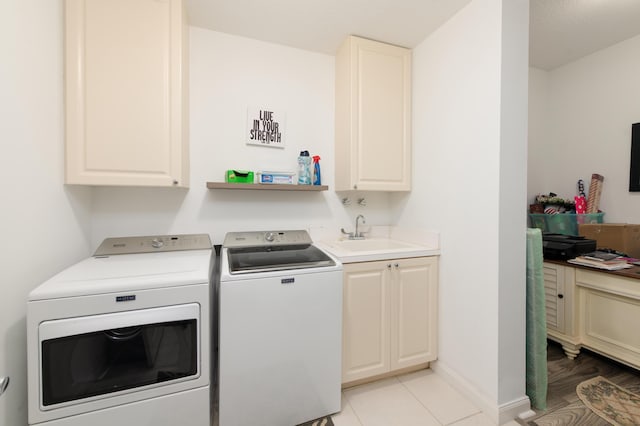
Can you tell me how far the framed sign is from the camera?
1942mm

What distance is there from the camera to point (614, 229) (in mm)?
2131

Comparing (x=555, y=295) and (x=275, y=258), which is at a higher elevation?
(x=275, y=258)

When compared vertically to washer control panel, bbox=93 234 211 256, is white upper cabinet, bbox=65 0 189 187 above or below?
above

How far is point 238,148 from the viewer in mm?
1931

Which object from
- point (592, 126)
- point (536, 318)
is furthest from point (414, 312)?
point (592, 126)

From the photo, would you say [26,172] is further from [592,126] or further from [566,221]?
[592,126]

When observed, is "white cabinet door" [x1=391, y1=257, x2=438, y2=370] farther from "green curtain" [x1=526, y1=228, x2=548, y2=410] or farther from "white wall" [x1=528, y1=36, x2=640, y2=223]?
"white wall" [x1=528, y1=36, x2=640, y2=223]

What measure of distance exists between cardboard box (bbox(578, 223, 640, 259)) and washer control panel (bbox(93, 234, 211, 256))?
10.5ft

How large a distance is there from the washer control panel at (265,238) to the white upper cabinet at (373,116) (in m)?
0.52

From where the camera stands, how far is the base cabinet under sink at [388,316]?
1.61 metres

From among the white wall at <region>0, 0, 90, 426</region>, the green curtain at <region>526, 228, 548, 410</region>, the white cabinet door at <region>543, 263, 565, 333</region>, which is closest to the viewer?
the white wall at <region>0, 0, 90, 426</region>

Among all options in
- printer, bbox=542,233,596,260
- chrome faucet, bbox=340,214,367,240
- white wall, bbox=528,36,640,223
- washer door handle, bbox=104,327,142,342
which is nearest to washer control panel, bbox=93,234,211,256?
washer door handle, bbox=104,327,142,342

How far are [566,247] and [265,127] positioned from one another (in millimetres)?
2568

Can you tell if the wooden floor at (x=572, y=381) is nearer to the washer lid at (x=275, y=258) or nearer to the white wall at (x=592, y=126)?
the white wall at (x=592, y=126)
